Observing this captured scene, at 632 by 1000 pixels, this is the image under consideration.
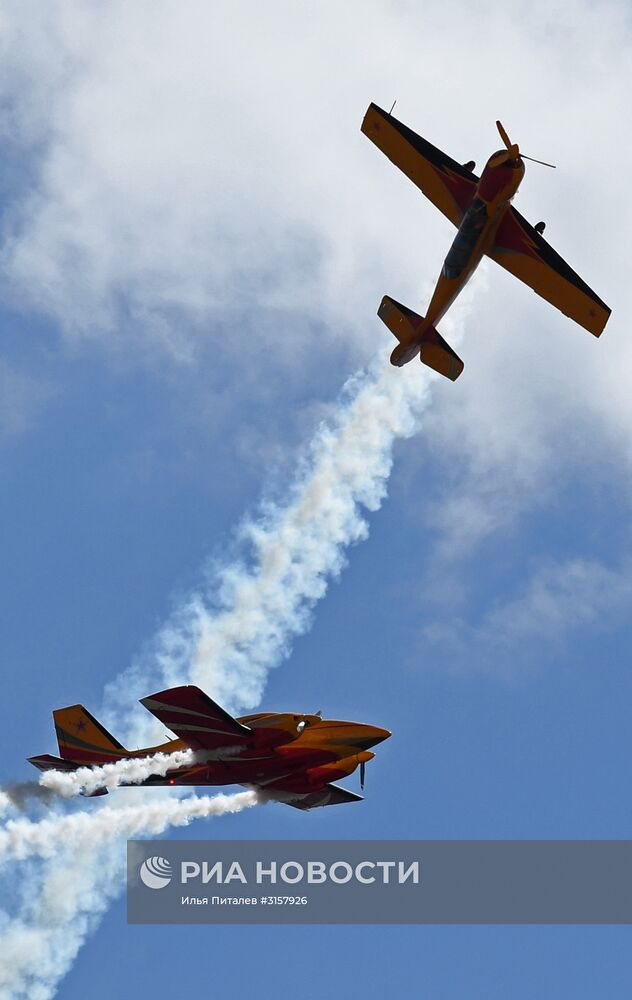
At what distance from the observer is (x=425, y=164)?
50.2 meters

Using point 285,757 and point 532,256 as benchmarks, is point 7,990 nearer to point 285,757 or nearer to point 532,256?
point 285,757

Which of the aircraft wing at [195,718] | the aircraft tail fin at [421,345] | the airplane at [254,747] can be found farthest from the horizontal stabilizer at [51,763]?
the aircraft tail fin at [421,345]

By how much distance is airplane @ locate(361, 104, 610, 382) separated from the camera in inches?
1870

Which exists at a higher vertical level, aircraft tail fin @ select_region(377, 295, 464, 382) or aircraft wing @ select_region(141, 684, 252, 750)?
aircraft tail fin @ select_region(377, 295, 464, 382)

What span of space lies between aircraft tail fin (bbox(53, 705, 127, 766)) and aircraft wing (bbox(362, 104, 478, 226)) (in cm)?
2261

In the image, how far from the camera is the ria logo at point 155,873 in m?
43.3

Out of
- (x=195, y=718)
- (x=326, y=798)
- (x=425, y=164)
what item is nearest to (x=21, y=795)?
(x=195, y=718)

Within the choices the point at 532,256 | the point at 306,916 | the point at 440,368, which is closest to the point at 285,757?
the point at 306,916

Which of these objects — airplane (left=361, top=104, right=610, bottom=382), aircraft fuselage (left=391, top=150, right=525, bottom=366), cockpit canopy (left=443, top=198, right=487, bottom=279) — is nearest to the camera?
aircraft fuselage (left=391, top=150, right=525, bottom=366)

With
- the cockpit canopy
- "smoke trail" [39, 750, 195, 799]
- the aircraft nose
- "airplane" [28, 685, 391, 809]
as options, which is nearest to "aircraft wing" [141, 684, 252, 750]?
"airplane" [28, 685, 391, 809]

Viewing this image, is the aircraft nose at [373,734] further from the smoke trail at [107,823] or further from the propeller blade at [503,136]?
the propeller blade at [503,136]

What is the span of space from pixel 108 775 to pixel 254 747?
576 centimetres

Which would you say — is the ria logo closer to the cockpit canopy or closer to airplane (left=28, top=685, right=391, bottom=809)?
airplane (left=28, top=685, right=391, bottom=809)

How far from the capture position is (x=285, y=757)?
140 ft
